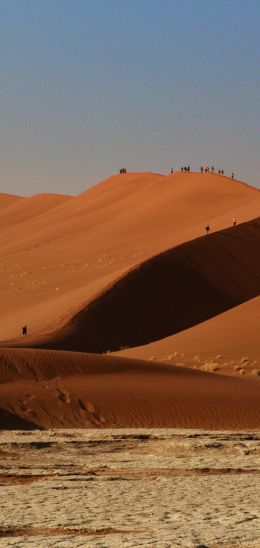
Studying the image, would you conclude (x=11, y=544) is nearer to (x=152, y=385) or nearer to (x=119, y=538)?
(x=119, y=538)

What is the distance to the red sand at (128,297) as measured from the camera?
75.2 ft

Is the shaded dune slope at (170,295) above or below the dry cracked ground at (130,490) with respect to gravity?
above

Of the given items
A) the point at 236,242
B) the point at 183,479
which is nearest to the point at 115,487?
the point at 183,479

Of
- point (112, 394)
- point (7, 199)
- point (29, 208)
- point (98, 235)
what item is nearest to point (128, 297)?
point (112, 394)

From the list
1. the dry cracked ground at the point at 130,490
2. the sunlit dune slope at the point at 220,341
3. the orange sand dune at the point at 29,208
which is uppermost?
the orange sand dune at the point at 29,208

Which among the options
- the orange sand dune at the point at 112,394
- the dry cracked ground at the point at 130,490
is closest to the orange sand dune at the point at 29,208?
the orange sand dune at the point at 112,394

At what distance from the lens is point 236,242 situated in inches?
2308

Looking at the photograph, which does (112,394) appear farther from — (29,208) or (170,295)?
(29,208)

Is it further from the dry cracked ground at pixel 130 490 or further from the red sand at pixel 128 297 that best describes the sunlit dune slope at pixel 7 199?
the dry cracked ground at pixel 130 490

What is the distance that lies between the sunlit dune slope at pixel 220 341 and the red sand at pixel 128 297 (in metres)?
0.09

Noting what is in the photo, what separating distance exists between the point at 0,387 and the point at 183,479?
38.0ft

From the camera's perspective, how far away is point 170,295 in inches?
1965

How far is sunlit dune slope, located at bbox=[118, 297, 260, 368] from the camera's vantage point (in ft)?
112

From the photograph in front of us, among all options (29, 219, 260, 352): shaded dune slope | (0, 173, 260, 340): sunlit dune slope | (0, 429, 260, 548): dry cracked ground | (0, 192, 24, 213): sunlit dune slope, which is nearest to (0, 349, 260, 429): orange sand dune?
(0, 429, 260, 548): dry cracked ground
